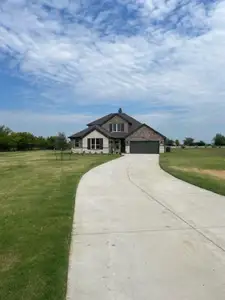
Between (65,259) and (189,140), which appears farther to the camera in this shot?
(189,140)

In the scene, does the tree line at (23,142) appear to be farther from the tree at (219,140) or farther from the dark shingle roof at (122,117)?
the tree at (219,140)

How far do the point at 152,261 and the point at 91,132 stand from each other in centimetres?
4451

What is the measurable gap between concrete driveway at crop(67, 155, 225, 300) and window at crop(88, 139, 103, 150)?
1518 inches

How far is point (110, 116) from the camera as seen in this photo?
174 feet

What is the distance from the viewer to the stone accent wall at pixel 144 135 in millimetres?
49812

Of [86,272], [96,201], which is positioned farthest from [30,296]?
[96,201]

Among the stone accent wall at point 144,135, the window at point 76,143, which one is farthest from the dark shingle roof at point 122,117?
the window at point 76,143

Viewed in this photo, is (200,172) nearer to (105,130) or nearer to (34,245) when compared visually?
(34,245)

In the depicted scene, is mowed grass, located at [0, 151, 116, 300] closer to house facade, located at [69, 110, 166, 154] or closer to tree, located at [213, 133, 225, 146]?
house facade, located at [69, 110, 166, 154]

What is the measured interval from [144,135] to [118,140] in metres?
3.93

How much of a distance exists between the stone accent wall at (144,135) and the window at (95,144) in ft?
13.5

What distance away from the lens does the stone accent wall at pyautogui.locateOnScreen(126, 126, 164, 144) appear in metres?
49.8

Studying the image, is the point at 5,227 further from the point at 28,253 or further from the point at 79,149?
the point at 79,149

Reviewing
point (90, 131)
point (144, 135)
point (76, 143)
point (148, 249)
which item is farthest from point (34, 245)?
point (76, 143)
